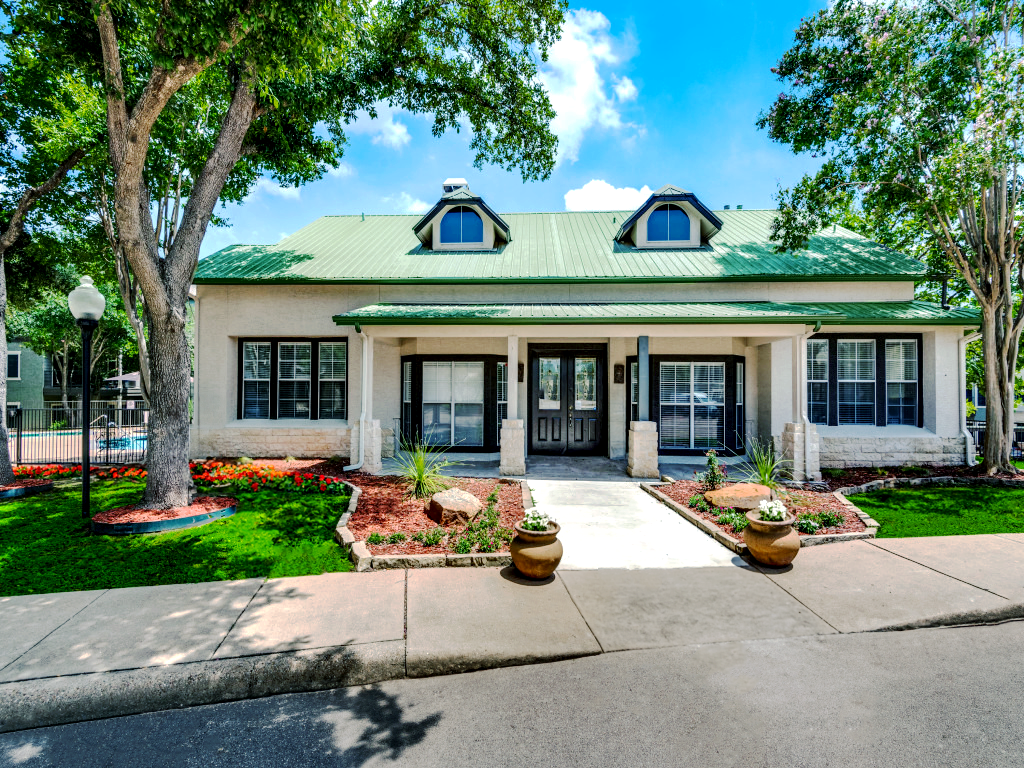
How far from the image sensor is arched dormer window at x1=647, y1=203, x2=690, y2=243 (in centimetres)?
1377

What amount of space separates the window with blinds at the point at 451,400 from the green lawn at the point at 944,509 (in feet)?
27.7

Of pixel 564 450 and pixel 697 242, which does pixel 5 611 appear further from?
pixel 697 242

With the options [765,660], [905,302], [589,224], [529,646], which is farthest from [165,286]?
[905,302]

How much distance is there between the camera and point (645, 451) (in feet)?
33.3

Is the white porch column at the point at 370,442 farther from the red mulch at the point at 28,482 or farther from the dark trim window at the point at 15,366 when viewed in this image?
the dark trim window at the point at 15,366

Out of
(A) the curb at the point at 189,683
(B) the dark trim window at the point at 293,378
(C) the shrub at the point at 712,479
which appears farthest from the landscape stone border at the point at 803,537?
(B) the dark trim window at the point at 293,378

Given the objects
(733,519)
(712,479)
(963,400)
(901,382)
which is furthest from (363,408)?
(963,400)

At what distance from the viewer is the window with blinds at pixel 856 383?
12.0 metres

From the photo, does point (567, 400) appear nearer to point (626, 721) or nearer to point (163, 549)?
point (163, 549)

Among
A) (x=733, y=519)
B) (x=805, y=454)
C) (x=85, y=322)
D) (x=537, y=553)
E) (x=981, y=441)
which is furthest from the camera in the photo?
(x=981, y=441)

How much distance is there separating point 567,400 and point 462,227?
19.9 ft

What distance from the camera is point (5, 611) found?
441 cm

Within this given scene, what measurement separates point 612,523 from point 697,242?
9.84 m

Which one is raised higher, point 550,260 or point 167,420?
point 550,260
